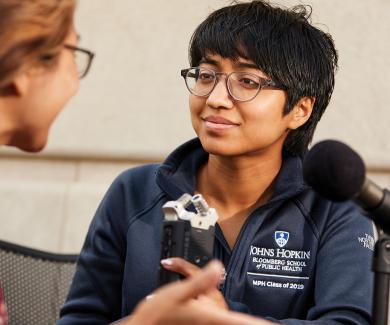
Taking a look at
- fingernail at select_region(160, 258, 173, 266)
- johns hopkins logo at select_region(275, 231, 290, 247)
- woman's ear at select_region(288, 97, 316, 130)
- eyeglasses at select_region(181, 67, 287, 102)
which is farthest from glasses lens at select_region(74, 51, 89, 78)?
woman's ear at select_region(288, 97, 316, 130)

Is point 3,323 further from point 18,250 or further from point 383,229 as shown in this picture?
point 18,250

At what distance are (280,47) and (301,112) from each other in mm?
275

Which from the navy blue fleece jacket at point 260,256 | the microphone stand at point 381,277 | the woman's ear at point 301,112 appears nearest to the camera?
the microphone stand at point 381,277

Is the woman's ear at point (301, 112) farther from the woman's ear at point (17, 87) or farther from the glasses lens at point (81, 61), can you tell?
the woman's ear at point (17, 87)

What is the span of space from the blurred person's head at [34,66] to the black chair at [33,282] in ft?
4.05

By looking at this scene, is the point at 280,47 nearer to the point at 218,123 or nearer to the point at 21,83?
the point at 218,123

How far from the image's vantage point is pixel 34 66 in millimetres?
2154

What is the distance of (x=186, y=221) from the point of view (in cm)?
265

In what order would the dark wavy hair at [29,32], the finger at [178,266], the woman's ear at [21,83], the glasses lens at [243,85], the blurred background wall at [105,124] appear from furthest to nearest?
the blurred background wall at [105,124]
the glasses lens at [243,85]
the finger at [178,266]
the woman's ear at [21,83]
the dark wavy hair at [29,32]

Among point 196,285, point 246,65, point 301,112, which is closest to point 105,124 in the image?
point 301,112

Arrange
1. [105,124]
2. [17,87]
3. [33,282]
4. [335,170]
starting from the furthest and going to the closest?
[105,124], [33,282], [335,170], [17,87]

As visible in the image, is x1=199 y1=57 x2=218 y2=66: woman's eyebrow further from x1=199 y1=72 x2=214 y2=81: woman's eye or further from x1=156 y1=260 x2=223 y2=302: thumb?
x1=156 y1=260 x2=223 y2=302: thumb

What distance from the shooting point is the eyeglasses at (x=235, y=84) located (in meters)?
3.32

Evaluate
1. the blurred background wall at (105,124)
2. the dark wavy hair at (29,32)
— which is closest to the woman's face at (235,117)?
the dark wavy hair at (29,32)
